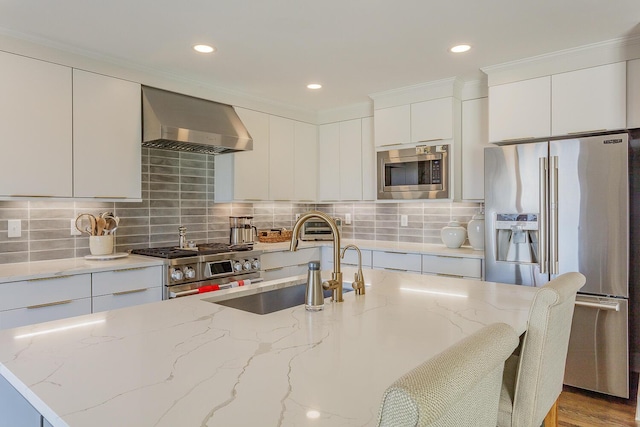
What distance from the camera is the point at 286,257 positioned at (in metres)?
4.06

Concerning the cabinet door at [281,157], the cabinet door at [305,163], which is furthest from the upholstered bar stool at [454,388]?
the cabinet door at [305,163]

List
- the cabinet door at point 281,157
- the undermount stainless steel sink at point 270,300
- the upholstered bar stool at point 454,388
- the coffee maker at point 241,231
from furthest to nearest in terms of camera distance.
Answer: the cabinet door at point 281,157 → the coffee maker at point 241,231 → the undermount stainless steel sink at point 270,300 → the upholstered bar stool at point 454,388

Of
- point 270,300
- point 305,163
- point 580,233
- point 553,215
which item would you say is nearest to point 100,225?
point 270,300

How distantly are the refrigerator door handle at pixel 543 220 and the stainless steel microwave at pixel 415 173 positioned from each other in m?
0.87

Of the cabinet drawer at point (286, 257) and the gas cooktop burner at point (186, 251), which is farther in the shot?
the cabinet drawer at point (286, 257)

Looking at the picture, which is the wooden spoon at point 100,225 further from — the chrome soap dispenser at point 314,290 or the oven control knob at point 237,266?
the chrome soap dispenser at point 314,290

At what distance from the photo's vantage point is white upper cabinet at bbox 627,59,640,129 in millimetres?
2729

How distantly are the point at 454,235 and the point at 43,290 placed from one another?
3115 millimetres

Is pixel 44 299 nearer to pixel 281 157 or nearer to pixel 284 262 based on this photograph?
pixel 284 262

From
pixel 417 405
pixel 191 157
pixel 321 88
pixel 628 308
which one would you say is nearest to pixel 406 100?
pixel 321 88

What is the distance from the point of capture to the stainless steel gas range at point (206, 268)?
3.06m

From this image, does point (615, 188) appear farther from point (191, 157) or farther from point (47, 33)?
point (47, 33)

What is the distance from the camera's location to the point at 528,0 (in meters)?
2.23

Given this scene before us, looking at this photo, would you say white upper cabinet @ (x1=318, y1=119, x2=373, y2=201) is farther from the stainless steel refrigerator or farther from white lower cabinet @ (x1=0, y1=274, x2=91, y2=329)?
white lower cabinet @ (x1=0, y1=274, x2=91, y2=329)
